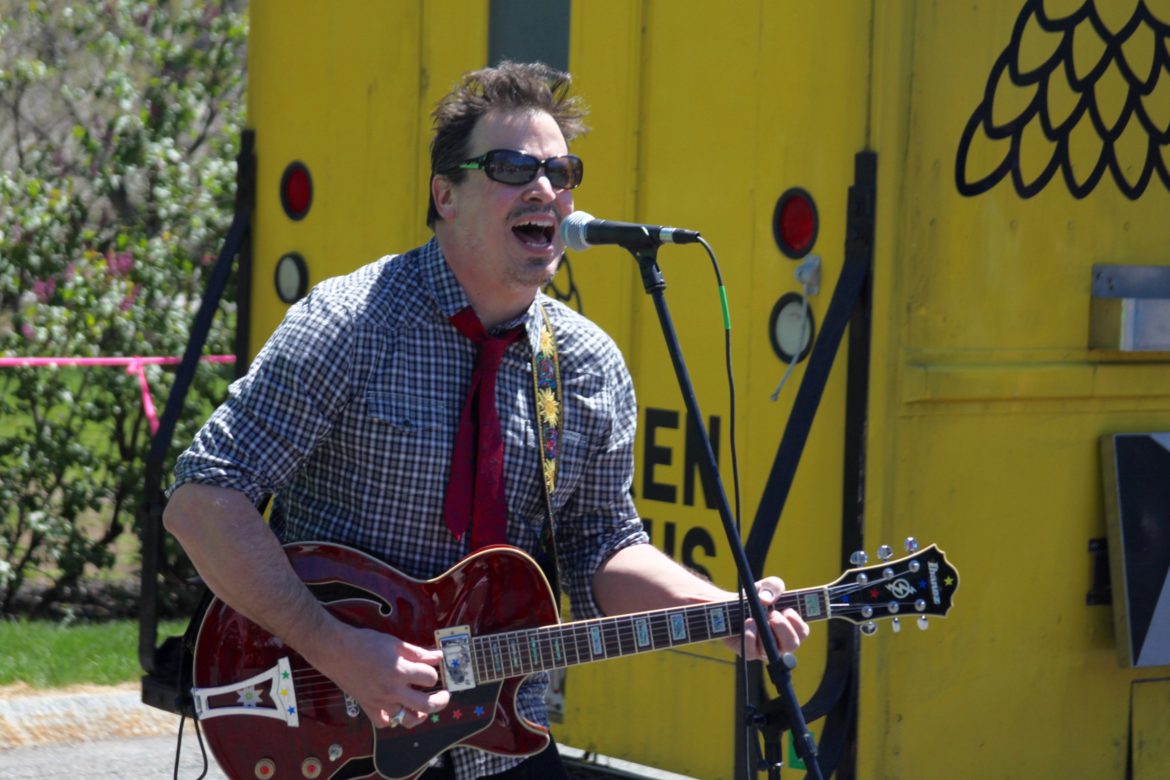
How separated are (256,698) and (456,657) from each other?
0.35 meters

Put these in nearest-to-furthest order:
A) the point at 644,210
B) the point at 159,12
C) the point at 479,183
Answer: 1. the point at 479,183
2. the point at 644,210
3. the point at 159,12

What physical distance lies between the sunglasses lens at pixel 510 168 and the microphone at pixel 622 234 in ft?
0.61

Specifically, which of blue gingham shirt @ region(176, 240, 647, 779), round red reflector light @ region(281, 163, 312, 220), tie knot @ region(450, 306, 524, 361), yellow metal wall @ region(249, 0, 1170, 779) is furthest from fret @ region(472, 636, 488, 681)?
round red reflector light @ region(281, 163, 312, 220)

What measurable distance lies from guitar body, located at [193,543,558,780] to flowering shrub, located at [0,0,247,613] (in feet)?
15.0

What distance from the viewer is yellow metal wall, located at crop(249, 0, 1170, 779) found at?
3973 millimetres

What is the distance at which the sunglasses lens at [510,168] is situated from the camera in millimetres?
2998

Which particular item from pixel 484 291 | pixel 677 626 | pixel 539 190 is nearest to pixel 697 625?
pixel 677 626

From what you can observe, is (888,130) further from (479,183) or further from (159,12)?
(159,12)

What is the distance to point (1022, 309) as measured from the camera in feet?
13.7

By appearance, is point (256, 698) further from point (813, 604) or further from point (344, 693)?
point (813, 604)

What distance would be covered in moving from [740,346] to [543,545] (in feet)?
4.04

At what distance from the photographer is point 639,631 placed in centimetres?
308

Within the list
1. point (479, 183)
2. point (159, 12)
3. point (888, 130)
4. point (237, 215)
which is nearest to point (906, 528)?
point (888, 130)

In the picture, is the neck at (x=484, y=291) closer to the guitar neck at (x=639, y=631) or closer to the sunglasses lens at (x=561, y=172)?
the sunglasses lens at (x=561, y=172)
